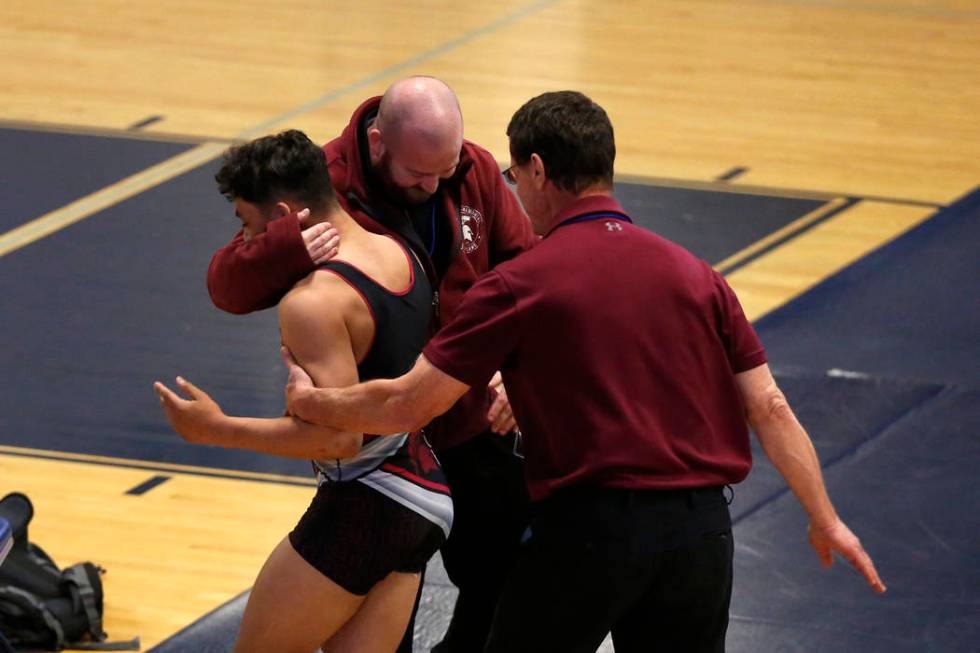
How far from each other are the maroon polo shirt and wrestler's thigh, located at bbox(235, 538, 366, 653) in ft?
2.13

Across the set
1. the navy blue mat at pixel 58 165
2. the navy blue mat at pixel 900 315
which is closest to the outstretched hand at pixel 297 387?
the navy blue mat at pixel 900 315

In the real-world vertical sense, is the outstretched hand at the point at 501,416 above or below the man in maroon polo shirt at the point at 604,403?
below

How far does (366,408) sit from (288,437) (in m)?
0.24

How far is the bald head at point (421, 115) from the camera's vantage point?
4.09 metres

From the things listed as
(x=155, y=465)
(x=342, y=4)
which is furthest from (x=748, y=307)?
(x=342, y=4)

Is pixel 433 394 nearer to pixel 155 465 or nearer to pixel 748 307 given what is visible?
pixel 155 465

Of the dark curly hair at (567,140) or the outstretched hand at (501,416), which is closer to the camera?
the dark curly hair at (567,140)

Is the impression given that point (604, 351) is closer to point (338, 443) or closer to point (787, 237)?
point (338, 443)

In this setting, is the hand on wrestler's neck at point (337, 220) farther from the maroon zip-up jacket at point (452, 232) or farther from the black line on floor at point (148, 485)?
the black line on floor at point (148, 485)

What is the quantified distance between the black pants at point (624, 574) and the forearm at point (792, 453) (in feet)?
0.51

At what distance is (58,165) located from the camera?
10.6 metres

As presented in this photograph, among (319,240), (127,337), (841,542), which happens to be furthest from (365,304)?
(127,337)

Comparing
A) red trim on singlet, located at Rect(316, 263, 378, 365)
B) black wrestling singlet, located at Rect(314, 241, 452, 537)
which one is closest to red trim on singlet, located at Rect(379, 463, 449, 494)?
black wrestling singlet, located at Rect(314, 241, 452, 537)

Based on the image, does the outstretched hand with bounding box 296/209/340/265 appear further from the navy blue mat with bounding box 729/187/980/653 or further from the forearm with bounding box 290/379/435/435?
the navy blue mat with bounding box 729/187/980/653
